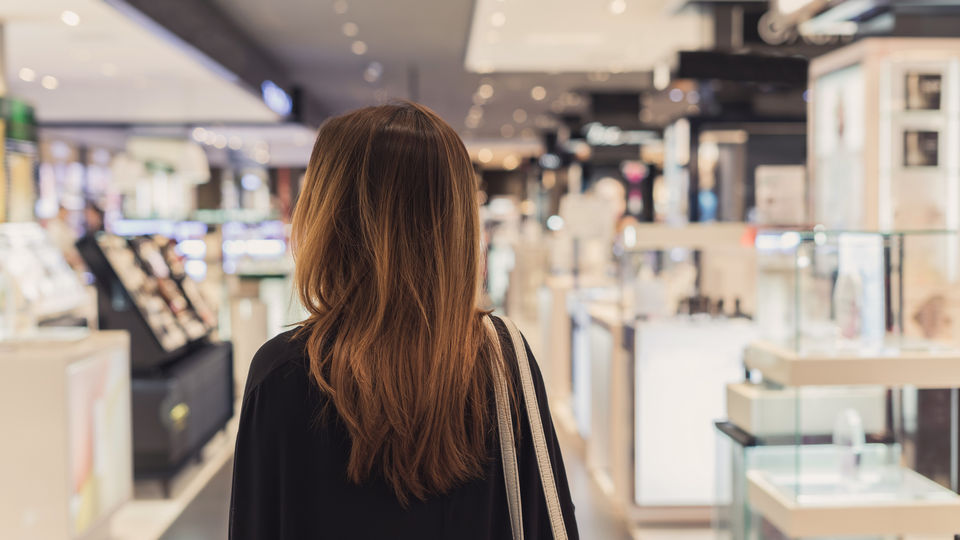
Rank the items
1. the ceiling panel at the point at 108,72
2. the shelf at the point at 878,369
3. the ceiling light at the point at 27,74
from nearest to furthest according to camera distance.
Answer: the shelf at the point at 878,369
the ceiling panel at the point at 108,72
the ceiling light at the point at 27,74

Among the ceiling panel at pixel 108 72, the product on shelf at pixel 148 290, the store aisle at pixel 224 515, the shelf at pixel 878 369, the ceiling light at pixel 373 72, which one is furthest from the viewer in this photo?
the ceiling light at pixel 373 72

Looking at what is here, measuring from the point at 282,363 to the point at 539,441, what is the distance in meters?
0.34

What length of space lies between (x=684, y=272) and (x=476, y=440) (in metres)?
5.80

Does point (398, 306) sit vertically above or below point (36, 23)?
below

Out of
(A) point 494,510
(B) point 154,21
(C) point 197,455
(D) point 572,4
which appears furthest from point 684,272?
(A) point 494,510

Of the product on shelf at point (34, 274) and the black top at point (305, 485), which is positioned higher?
the product on shelf at point (34, 274)

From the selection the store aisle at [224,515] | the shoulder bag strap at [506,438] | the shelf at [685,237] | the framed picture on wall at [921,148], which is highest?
the framed picture on wall at [921,148]

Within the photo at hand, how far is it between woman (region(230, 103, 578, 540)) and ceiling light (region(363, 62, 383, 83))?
9.93 m

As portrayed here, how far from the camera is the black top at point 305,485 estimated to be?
1.10 metres

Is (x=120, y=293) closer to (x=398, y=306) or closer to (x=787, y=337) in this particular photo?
(x=787, y=337)

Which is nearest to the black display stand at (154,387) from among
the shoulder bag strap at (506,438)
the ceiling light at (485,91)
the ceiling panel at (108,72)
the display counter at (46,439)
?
the display counter at (46,439)

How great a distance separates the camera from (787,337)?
2893mm

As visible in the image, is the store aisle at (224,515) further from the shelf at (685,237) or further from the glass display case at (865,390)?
the glass display case at (865,390)

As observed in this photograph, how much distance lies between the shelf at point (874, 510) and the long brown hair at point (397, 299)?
183cm
